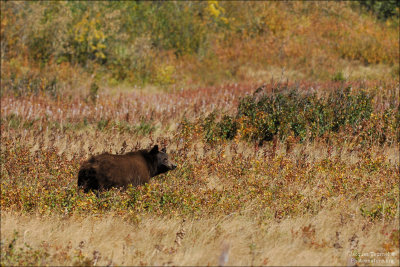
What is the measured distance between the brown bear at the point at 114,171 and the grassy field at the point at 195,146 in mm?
196

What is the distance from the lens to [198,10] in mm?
23312

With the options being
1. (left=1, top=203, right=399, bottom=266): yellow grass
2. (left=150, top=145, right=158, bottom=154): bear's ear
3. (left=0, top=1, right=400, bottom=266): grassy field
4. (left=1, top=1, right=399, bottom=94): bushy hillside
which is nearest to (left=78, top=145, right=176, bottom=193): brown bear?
(left=150, top=145, right=158, bottom=154): bear's ear

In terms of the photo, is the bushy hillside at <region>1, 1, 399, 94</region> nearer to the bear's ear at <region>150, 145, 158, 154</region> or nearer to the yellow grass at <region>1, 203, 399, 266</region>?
the bear's ear at <region>150, 145, 158, 154</region>

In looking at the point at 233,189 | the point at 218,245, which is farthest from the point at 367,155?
the point at 218,245

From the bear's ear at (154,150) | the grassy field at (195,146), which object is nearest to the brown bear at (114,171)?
the bear's ear at (154,150)

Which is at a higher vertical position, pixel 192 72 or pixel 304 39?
pixel 304 39

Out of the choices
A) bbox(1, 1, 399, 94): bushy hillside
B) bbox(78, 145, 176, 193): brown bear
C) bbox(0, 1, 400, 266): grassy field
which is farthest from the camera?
bbox(1, 1, 399, 94): bushy hillside

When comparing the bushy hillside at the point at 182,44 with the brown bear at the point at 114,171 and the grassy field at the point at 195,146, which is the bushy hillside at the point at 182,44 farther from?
the brown bear at the point at 114,171

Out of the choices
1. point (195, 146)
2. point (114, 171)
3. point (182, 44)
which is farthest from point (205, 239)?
point (182, 44)

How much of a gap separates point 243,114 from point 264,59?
390 inches

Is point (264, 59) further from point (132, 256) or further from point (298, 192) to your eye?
point (132, 256)

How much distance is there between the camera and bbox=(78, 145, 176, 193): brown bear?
237 inches

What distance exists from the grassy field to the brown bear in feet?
0.64

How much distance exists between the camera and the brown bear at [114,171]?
19.7 ft
